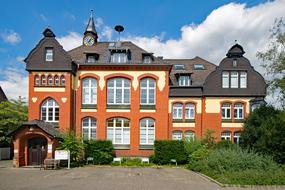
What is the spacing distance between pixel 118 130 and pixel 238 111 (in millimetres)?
12856

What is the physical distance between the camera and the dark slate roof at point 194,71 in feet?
122

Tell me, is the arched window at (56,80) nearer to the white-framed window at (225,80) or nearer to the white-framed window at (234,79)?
the white-framed window at (225,80)

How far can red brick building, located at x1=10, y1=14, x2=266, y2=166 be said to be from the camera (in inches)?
1259

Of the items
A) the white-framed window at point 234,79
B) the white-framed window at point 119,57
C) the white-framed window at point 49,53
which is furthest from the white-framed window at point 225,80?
the white-framed window at point 49,53

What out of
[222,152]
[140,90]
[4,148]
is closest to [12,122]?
[4,148]

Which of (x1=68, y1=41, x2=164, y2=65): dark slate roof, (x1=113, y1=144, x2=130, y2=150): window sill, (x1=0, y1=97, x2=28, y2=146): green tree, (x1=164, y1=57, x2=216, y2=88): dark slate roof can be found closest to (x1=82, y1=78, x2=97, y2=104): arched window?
(x1=68, y1=41, x2=164, y2=65): dark slate roof

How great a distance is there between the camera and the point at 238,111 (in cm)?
3516

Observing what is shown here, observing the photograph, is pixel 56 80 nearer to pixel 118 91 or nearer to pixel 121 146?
pixel 118 91

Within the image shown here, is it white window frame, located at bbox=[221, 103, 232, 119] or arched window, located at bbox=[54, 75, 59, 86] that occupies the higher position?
arched window, located at bbox=[54, 75, 59, 86]

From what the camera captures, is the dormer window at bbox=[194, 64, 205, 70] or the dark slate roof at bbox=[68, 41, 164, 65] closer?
the dark slate roof at bbox=[68, 41, 164, 65]

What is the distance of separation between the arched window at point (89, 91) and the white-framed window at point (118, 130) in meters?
2.78

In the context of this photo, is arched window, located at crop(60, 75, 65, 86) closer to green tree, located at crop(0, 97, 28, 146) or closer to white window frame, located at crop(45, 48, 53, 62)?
white window frame, located at crop(45, 48, 53, 62)

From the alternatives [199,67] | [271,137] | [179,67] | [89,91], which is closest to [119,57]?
[89,91]

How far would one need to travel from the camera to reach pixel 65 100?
1254 inches
